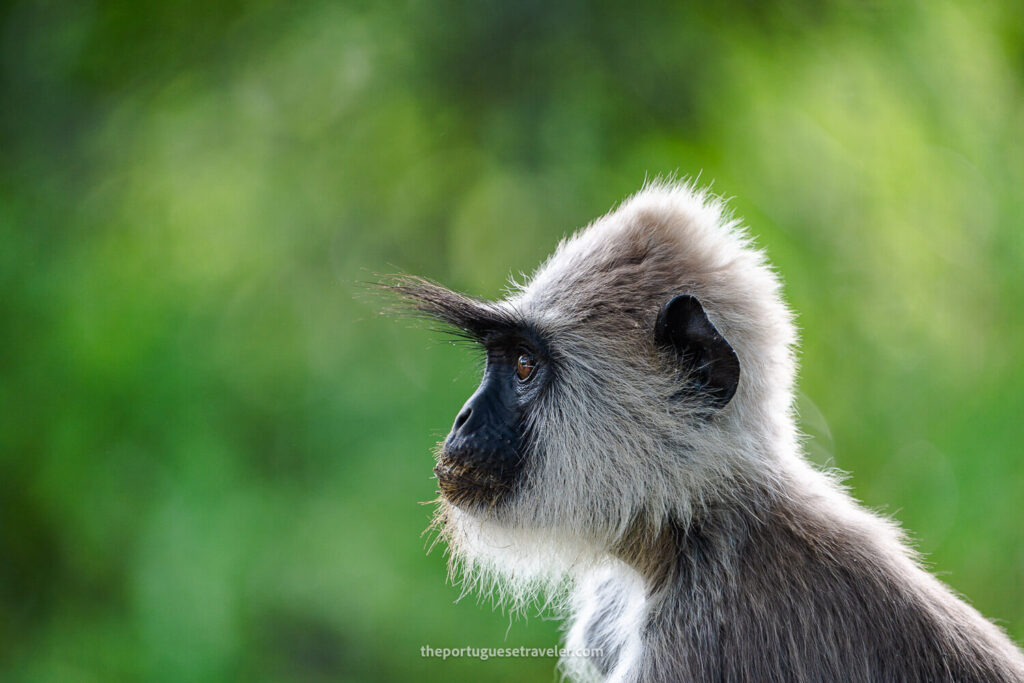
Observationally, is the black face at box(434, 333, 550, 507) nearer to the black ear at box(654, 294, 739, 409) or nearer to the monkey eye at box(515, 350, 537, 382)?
the monkey eye at box(515, 350, 537, 382)

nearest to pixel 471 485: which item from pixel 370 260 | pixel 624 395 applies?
pixel 624 395

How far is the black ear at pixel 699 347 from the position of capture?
251 centimetres

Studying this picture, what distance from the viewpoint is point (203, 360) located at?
19.4 ft

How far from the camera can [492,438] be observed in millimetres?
2789

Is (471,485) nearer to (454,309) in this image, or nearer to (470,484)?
(470,484)

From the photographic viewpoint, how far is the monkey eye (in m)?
2.90

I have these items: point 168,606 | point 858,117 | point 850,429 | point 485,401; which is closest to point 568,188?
point 858,117

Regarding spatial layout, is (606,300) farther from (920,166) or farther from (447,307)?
(920,166)

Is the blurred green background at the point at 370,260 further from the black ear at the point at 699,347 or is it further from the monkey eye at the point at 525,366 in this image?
the black ear at the point at 699,347

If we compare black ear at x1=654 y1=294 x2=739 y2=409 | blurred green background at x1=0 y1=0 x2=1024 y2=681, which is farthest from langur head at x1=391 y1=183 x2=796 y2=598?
blurred green background at x1=0 y1=0 x2=1024 y2=681

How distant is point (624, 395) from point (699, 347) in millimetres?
273

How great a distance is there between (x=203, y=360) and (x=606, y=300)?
392cm

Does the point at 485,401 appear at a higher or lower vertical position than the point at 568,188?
lower

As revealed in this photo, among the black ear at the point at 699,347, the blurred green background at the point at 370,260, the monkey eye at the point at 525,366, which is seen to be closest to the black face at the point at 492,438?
the monkey eye at the point at 525,366
